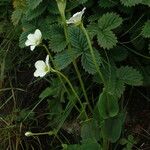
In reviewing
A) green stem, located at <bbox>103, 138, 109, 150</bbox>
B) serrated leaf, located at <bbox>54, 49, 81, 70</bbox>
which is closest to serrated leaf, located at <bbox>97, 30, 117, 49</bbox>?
serrated leaf, located at <bbox>54, 49, 81, 70</bbox>

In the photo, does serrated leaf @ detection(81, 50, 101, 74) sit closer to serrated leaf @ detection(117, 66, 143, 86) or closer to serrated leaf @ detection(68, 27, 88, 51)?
serrated leaf @ detection(68, 27, 88, 51)

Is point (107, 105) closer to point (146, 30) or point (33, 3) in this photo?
point (146, 30)

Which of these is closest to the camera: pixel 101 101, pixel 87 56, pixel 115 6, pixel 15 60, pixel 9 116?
pixel 101 101

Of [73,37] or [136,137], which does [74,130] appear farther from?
[73,37]

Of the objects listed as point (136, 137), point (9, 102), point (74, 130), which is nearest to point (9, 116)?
point (9, 102)

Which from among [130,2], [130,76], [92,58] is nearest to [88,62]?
[92,58]

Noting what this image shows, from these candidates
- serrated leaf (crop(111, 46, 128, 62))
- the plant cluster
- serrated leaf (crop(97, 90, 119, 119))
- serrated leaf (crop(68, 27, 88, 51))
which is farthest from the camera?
serrated leaf (crop(111, 46, 128, 62))
